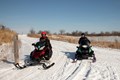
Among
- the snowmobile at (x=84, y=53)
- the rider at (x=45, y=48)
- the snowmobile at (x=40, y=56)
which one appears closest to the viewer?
the snowmobile at (x=40, y=56)

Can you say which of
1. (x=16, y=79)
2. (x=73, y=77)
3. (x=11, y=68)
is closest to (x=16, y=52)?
(x=11, y=68)

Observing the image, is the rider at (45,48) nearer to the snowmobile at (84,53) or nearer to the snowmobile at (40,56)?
the snowmobile at (40,56)

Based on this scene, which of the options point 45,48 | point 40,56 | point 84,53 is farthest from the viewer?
point 84,53

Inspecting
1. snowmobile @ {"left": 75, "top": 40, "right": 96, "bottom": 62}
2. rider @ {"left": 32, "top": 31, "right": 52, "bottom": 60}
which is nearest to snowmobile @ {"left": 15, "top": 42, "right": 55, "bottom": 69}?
rider @ {"left": 32, "top": 31, "right": 52, "bottom": 60}

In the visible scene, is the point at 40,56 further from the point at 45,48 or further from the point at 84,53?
the point at 84,53

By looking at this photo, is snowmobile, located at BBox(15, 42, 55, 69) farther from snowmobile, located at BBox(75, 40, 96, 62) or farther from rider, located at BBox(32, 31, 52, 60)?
snowmobile, located at BBox(75, 40, 96, 62)

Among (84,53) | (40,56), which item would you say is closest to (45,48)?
(40,56)

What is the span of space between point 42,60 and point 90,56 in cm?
323

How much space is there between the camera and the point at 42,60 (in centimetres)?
1087

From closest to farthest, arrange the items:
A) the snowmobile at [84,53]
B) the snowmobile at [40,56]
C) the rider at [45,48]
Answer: the snowmobile at [40,56] < the rider at [45,48] < the snowmobile at [84,53]

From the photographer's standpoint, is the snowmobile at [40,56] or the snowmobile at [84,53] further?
the snowmobile at [84,53]

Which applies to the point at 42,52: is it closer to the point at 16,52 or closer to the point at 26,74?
the point at 16,52

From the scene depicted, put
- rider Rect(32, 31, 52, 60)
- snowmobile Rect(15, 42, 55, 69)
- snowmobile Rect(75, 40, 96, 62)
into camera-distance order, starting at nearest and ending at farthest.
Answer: snowmobile Rect(15, 42, 55, 69) < rider Rect(32, 31, 52, 60) < snowmobile Rect(75, 40, 96, 62)

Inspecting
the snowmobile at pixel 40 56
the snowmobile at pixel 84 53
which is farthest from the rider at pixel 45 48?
the snowmobile at pixel 84 53
